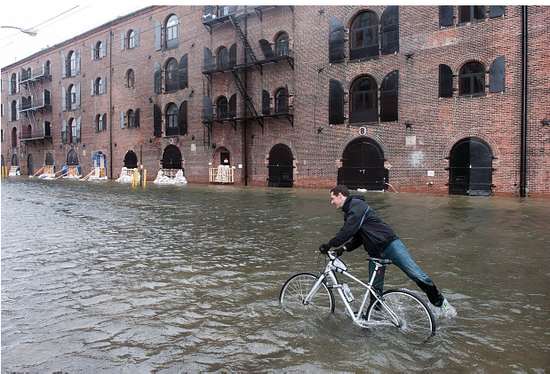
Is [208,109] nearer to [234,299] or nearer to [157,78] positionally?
[157,78]

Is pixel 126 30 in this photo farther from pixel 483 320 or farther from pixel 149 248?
pixel 483 320

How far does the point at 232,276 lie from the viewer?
6.61 meters

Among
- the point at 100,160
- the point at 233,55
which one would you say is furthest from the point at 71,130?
the point at 233,55

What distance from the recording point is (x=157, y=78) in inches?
1347

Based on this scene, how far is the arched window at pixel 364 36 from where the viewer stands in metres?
22.7

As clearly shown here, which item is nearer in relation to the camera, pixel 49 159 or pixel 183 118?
pixel 183 118

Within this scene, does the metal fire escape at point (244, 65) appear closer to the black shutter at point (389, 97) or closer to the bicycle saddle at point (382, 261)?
the black shutter at point (389, 97)

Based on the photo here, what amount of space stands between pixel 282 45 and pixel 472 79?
1228 centimetres

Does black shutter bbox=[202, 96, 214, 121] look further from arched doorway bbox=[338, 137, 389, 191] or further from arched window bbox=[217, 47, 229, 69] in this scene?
arched doorway bbox=[338, 137, 389, 191]

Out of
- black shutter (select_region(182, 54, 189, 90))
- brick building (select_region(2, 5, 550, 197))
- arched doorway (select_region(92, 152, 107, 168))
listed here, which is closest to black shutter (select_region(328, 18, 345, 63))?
brick building (select_region(2, 5, 550, 197))

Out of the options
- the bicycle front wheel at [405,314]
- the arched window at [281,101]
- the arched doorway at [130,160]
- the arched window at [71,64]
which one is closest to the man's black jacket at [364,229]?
the bicycle front wheel at [405,314]

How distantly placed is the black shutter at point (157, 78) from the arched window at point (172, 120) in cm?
179

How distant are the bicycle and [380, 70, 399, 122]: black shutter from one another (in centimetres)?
1839

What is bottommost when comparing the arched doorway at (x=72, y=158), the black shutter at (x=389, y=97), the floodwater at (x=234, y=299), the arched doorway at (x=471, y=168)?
the floodwater at (x=234, y=299)
